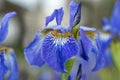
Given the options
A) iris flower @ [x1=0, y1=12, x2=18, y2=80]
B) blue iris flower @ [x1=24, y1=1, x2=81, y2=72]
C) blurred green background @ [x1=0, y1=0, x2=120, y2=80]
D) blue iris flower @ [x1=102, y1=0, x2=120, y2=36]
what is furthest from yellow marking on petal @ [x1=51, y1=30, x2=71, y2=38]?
blurred green background @ [x1=0, y1=0, x2=120, y2=80]

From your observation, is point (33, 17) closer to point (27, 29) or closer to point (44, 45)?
point (27, 29)

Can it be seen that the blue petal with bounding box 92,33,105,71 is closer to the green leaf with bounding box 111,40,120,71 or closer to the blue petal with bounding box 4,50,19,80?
the blue petal with bounding box 4,50,19,80

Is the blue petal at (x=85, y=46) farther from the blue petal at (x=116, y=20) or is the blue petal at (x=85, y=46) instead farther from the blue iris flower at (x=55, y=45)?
the blue petal at (x=116, y=20)

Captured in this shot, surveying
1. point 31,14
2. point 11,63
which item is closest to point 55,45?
point 11,63

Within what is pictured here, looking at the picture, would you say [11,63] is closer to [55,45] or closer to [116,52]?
[55,45]

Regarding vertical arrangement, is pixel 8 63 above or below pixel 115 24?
above

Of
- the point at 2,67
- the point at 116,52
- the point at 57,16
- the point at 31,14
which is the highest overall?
the point at 57,16

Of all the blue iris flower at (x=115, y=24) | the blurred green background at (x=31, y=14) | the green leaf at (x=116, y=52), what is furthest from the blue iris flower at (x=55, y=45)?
the blurred green background at (x=31, y=14)

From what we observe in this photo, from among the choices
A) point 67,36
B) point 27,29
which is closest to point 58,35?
point 67,36
